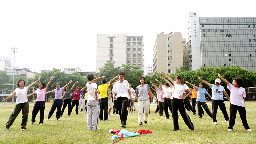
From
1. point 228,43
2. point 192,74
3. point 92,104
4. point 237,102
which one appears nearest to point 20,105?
point 92,104

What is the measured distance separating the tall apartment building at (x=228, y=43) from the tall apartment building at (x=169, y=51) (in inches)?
239

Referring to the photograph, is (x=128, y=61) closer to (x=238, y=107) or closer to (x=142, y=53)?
(x=142, y=53)

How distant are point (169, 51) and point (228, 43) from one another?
21.9 metres

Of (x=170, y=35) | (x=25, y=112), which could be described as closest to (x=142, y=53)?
(x=170, y=35)

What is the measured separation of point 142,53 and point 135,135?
306ft

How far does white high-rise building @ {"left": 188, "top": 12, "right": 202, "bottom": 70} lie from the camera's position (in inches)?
3474

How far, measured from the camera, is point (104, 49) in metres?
95.1

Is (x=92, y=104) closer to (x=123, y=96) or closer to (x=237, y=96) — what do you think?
(x=123, y=96)

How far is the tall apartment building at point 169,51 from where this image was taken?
8706 cm

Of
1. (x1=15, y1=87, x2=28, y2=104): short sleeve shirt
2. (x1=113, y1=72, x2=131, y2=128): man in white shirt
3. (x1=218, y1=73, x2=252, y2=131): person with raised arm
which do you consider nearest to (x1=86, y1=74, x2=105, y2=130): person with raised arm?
(x1=113, y1=72, x2=131, y2=128): man in white shirt

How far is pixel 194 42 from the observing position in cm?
8931

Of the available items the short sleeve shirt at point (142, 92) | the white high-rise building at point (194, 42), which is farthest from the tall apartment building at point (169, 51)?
the short sleeve shirt at point (142, 92)

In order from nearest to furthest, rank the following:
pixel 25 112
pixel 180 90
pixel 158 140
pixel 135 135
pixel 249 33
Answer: pixel 158 140
pixel 135 135
pixel 180 90
pixel 25 112
pixel 249 33

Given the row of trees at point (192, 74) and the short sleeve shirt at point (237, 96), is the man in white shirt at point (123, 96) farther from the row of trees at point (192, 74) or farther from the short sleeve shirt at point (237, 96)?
the row of trees at point (192, 74)
